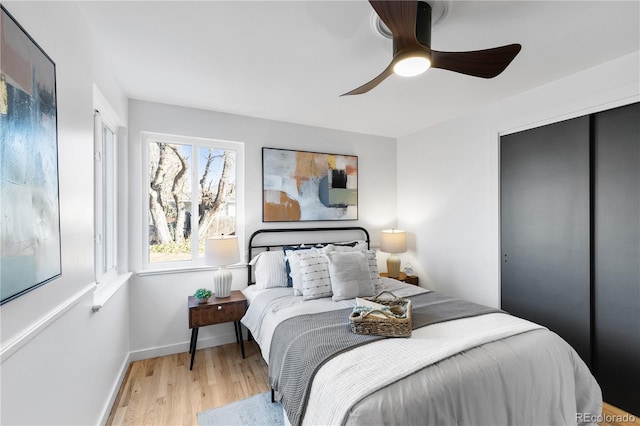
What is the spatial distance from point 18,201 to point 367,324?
1661mm

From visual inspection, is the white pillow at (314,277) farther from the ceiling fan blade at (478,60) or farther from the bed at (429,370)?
the ceiling fan blade at (478,60)

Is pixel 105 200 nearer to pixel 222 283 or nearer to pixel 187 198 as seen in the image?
pixel 187 198

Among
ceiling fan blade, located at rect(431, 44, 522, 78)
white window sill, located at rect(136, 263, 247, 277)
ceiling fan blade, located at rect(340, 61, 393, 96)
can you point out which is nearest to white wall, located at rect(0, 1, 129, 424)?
white window sill, located at rect(136, 263, 247, 277)

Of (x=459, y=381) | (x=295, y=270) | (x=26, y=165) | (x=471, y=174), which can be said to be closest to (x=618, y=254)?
(x=471, y=174)

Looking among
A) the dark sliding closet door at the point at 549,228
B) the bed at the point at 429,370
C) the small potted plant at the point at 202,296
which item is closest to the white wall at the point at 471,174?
the dark sliding closet door at the point at 549,228

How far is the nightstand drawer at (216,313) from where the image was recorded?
2551 millimetres

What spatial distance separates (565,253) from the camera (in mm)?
2396

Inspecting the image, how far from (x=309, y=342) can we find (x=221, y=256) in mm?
1365

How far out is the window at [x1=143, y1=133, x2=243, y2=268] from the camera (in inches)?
114

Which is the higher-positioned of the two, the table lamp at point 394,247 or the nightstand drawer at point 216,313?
the table lamp at point 394,247

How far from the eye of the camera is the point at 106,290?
209cm

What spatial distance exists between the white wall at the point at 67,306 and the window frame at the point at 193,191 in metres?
0.87

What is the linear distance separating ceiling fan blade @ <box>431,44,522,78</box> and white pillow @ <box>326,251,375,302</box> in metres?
1.64

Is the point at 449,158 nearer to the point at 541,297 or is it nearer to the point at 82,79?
the point at 541,297
